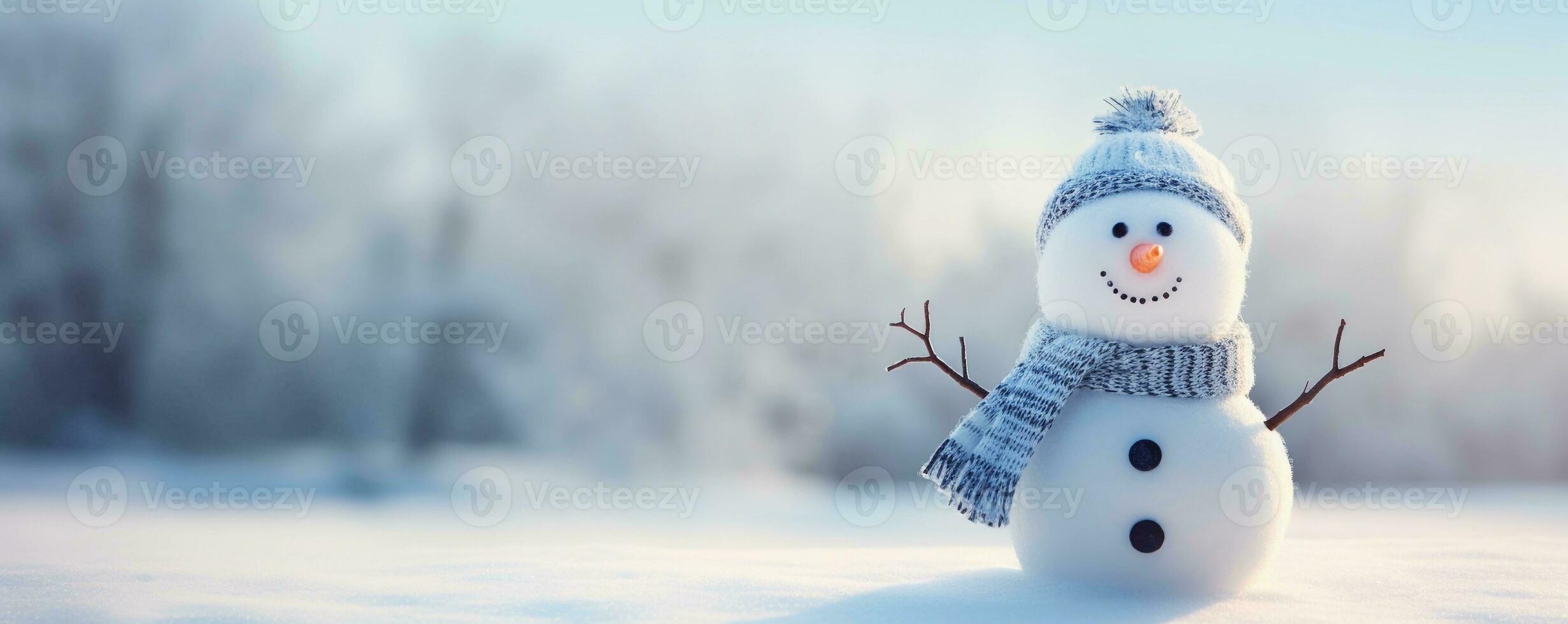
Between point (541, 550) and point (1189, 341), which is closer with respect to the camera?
point (1189, 341)

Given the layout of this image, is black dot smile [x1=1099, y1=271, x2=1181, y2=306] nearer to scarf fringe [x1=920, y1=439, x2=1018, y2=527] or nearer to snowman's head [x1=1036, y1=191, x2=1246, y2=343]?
snowman's head [x1=1036, y1=191, x2=1246, y2=343]

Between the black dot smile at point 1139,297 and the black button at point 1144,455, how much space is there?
238mm

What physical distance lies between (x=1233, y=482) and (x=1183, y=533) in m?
0.12

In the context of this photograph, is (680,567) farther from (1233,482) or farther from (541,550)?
(1233,482)

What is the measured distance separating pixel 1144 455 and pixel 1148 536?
13 cm

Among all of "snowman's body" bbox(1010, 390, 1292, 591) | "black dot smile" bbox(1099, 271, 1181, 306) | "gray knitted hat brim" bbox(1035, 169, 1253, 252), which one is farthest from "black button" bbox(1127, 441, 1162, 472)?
"gray knitted hat brim" bbox(1035, 169, 1253, 252)

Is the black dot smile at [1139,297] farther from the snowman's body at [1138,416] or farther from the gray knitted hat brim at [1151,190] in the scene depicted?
the gray knitted hat brim at [1151,190]

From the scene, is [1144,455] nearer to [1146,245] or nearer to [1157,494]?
[1157,494]

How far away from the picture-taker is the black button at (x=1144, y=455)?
73.0 inches

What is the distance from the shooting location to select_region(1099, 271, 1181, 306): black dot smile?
1932 millimetres

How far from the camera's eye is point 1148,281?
192cm

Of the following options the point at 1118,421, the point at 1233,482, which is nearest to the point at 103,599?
the point at 1118,421

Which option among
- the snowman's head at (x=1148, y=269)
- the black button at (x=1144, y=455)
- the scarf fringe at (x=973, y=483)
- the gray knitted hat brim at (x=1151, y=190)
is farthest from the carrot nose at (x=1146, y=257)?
the scarf fringe at (x=973, y=483)

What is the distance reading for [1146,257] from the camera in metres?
1.89
